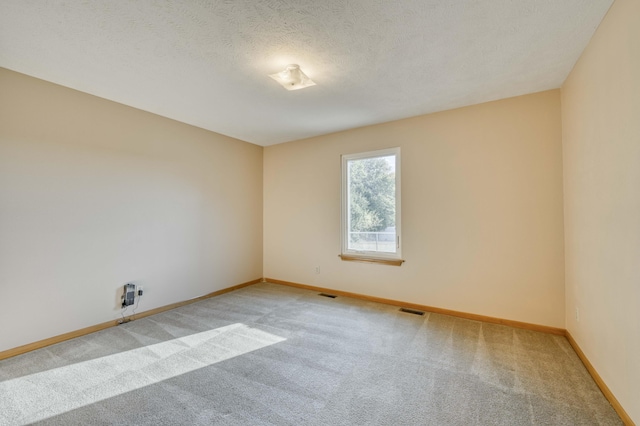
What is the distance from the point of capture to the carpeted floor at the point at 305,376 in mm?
1654

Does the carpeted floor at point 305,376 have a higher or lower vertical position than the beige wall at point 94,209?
lower

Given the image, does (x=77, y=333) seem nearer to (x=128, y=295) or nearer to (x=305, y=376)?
(x=128, y=295)

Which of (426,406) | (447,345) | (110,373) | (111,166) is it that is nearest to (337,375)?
(426,406)

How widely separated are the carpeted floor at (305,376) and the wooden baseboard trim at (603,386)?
4cm

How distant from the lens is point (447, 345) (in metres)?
2.52

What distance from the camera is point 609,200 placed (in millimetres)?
1769

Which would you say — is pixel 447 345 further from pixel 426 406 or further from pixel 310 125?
pixel 310 125

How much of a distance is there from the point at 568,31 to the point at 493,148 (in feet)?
4.30

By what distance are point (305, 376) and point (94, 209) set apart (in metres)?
2.87

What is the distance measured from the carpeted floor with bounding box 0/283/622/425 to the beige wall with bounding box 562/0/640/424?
0.35 m

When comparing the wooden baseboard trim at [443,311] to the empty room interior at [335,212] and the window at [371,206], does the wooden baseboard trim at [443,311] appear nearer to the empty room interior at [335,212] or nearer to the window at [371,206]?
the empty room interior at [335,212]

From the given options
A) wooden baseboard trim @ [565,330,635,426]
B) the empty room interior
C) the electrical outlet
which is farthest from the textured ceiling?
wooden baseboard trim @ [565,330,635,426]

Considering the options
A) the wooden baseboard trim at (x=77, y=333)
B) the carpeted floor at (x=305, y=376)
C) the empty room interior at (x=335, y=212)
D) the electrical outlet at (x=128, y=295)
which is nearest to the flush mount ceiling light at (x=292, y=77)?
the empty room interior at (x=335, y=212)

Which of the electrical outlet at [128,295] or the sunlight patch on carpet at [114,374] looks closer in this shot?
the sunlight patch on carpet at [114,374]
